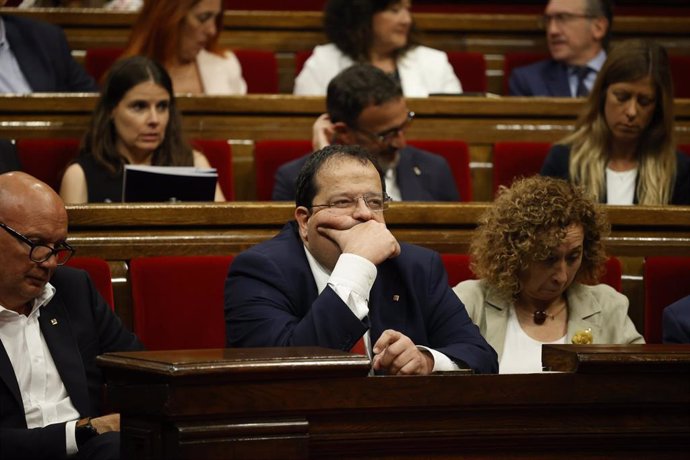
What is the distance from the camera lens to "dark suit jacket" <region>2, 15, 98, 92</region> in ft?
8.87

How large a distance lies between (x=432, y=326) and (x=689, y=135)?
1.32 metres

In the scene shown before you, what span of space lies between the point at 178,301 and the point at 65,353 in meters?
0.31

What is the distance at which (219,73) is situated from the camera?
2.87 metres

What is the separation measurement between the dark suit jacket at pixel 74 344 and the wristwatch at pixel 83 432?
0.02 metres

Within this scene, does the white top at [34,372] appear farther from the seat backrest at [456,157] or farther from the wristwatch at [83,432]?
the seat backrest at [456,157]

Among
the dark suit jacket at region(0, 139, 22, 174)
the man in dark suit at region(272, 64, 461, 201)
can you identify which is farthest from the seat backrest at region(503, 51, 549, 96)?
the dark suit jacket at region(0, 139, 22, 174)

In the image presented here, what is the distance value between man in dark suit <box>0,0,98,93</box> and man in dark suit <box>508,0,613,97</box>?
115 centimetres

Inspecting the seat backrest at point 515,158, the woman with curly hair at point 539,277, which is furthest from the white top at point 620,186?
the woman with curly hair at point 539,277

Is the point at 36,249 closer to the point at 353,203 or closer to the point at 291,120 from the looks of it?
the point at 353,203

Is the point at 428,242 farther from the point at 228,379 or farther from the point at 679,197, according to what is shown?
the point at 228,379

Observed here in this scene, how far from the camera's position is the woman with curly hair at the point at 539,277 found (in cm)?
172

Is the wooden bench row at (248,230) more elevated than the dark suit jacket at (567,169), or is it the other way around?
the dark suit jacket at (567,169)

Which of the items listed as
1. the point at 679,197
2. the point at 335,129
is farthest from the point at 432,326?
the point at 679,197

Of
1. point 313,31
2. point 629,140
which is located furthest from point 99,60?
point 629,140
